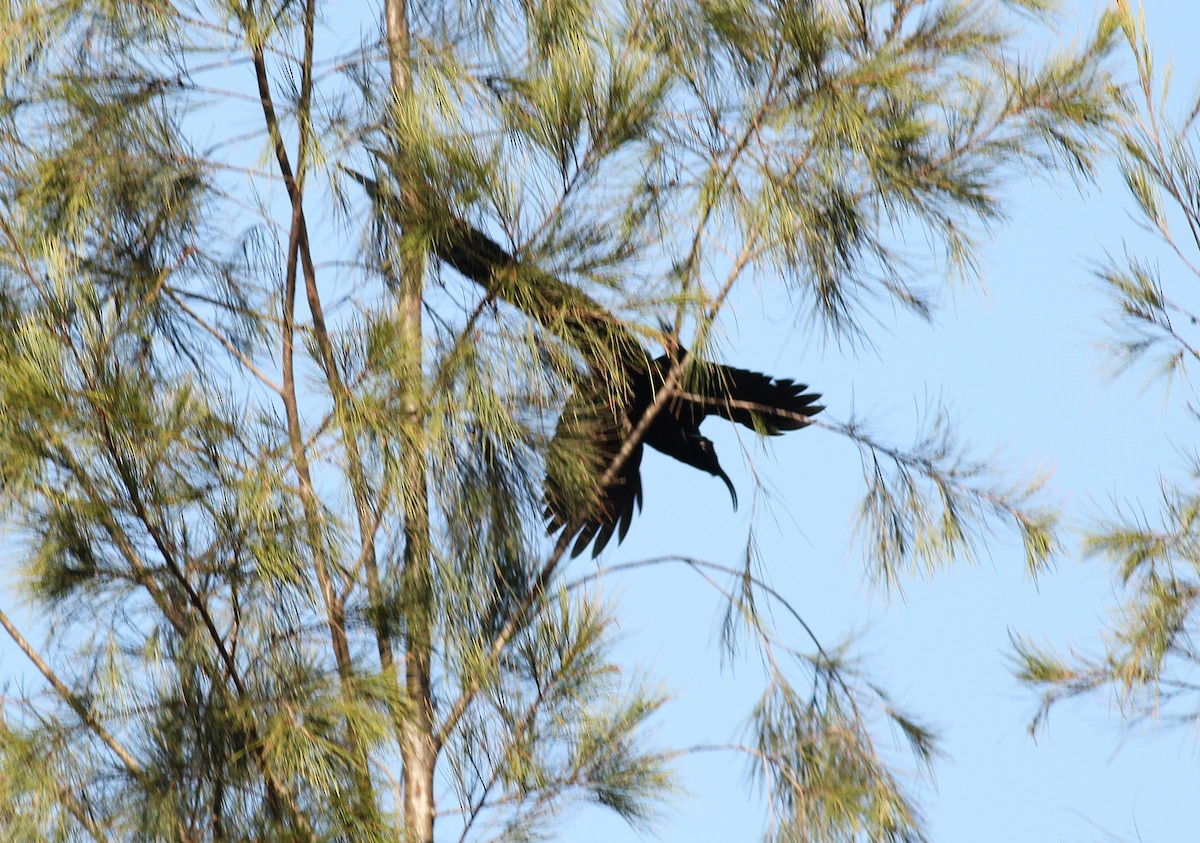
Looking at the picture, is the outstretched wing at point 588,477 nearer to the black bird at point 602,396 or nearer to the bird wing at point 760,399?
the black bird at point 602,396

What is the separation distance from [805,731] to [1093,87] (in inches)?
33.3

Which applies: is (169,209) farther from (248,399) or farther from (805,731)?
(805,731)

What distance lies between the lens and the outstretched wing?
76.7 inches

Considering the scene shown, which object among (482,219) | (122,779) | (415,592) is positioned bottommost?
(122,779)

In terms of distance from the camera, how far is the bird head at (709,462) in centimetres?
214

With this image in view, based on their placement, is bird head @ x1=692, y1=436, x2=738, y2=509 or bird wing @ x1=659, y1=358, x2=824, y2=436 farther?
bird head @ x1=692, y1=436, x2=738, y2=509

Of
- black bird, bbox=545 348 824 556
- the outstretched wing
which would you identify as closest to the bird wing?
black bird, bbox=545 348 824 556

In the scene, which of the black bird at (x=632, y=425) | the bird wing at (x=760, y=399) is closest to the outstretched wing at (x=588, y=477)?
the black bird at (x=632, y=425)

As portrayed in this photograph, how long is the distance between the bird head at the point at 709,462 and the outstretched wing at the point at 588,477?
3.1 inches

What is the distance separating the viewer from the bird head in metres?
2.14

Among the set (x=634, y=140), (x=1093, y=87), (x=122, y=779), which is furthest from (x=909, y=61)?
(x=122, y=779)

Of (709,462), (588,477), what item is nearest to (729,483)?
(709,462)

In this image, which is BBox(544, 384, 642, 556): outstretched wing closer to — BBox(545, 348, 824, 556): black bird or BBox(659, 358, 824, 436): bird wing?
BBox(545, 348, 824, 556): black bird

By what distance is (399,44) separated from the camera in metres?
2.16
